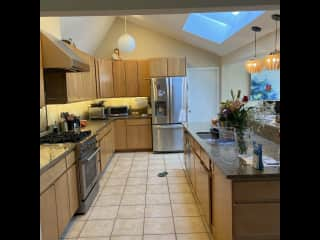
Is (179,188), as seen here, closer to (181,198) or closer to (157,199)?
(181,198)

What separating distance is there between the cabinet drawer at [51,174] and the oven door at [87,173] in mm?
532

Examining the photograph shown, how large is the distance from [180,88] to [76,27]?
107 inches

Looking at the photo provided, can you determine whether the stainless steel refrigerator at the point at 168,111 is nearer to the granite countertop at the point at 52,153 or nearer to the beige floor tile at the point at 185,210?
the beige floor tile at the point at 185,210

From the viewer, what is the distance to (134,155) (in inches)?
256

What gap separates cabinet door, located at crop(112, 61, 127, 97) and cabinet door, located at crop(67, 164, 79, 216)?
3802 millimetres

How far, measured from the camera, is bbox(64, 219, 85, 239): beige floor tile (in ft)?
9.67

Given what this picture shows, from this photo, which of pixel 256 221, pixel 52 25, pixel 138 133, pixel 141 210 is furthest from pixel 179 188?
pixel 52 25

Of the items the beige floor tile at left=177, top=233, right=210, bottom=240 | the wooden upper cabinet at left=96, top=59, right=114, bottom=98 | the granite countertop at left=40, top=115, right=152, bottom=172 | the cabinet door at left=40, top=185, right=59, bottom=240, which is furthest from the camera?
the wooden upper cabinet at left=96, top=59, right=114, bottom=98

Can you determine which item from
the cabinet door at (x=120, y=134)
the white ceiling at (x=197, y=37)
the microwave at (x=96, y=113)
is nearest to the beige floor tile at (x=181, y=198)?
the white ceiling at (x=197, y=37)

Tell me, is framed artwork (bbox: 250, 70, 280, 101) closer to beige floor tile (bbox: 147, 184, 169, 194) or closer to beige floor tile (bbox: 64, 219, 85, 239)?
beige floor tile (bbox: 147, 184, 169, 194)

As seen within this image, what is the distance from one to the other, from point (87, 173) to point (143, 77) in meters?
3.78

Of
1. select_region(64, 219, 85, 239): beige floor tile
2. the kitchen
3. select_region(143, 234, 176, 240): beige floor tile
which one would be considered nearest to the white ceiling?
the kitchen
